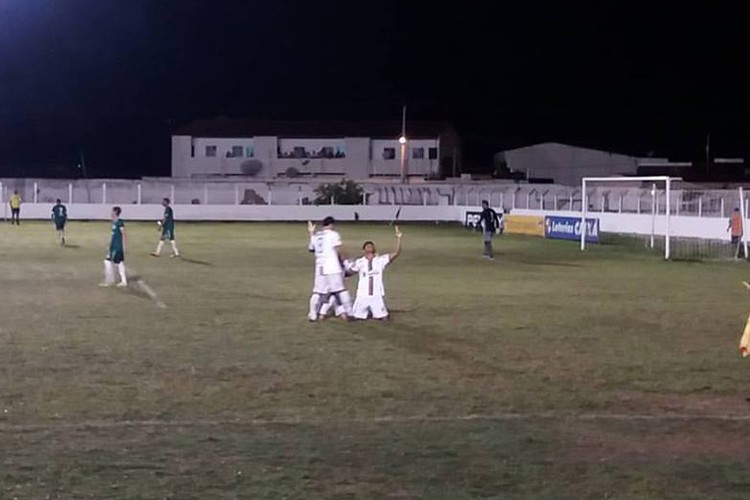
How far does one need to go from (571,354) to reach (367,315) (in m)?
4.15

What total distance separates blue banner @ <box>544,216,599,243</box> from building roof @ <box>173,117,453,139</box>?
139 ft

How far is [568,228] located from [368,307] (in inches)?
1010

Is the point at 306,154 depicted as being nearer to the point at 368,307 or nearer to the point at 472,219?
the point at 472,219

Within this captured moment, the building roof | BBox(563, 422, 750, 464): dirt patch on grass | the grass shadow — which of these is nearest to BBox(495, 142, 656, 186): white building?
the building roof

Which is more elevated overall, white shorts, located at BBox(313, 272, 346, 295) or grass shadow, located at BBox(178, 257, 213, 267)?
white shorts, located at BBox(313, 272, 346, 295)

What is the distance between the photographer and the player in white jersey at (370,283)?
1719 cm

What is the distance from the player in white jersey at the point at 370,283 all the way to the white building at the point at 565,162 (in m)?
64.4

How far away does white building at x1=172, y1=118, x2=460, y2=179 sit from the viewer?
279 feet

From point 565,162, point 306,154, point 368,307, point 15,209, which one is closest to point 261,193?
point 15,209

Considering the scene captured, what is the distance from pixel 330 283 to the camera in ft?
55.5

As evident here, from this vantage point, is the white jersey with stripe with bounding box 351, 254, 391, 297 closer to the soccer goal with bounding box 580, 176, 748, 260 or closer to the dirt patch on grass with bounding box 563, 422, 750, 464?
the dirt patch on grass with bounding box 563, 422, 750, 464

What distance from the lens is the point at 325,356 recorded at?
540 inches

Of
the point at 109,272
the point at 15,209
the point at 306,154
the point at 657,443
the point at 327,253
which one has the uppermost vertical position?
the point at 306,154

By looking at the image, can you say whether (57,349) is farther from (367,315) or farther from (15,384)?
(367,315)
